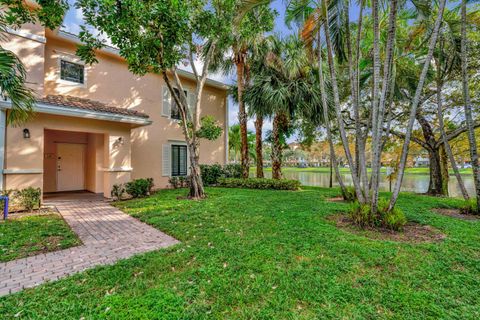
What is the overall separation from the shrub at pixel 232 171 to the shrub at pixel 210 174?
579mm

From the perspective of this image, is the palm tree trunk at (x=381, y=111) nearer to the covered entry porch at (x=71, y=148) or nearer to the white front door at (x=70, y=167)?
the covered entry porch at (x=71, y=148)

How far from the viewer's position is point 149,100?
471 inches

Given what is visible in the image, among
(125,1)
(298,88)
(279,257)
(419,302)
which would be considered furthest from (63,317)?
(298,88)

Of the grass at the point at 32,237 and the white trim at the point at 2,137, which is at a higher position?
the white trim at the point at 2,137

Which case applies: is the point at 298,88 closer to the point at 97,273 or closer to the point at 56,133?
the point at 97,273

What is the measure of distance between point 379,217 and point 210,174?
9.60 meters

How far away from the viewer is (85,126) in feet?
27.7

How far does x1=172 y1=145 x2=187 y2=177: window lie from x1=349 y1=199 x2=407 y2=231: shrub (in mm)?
9892

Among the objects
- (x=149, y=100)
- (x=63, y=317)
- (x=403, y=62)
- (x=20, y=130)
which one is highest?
(x=403, y=62)

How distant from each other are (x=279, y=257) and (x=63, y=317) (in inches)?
111

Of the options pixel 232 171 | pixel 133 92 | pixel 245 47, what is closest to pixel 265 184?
pixel 232 171

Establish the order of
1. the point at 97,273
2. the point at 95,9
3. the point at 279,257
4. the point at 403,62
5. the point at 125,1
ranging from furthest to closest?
1. the point at 403,62
2. the point at 95,9
3. the point at 125,1
4. the point at 279,257
5. the point at 97,273

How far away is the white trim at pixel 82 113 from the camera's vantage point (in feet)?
23.0

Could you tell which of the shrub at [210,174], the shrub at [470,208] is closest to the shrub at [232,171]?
the shrub at [210,174]
